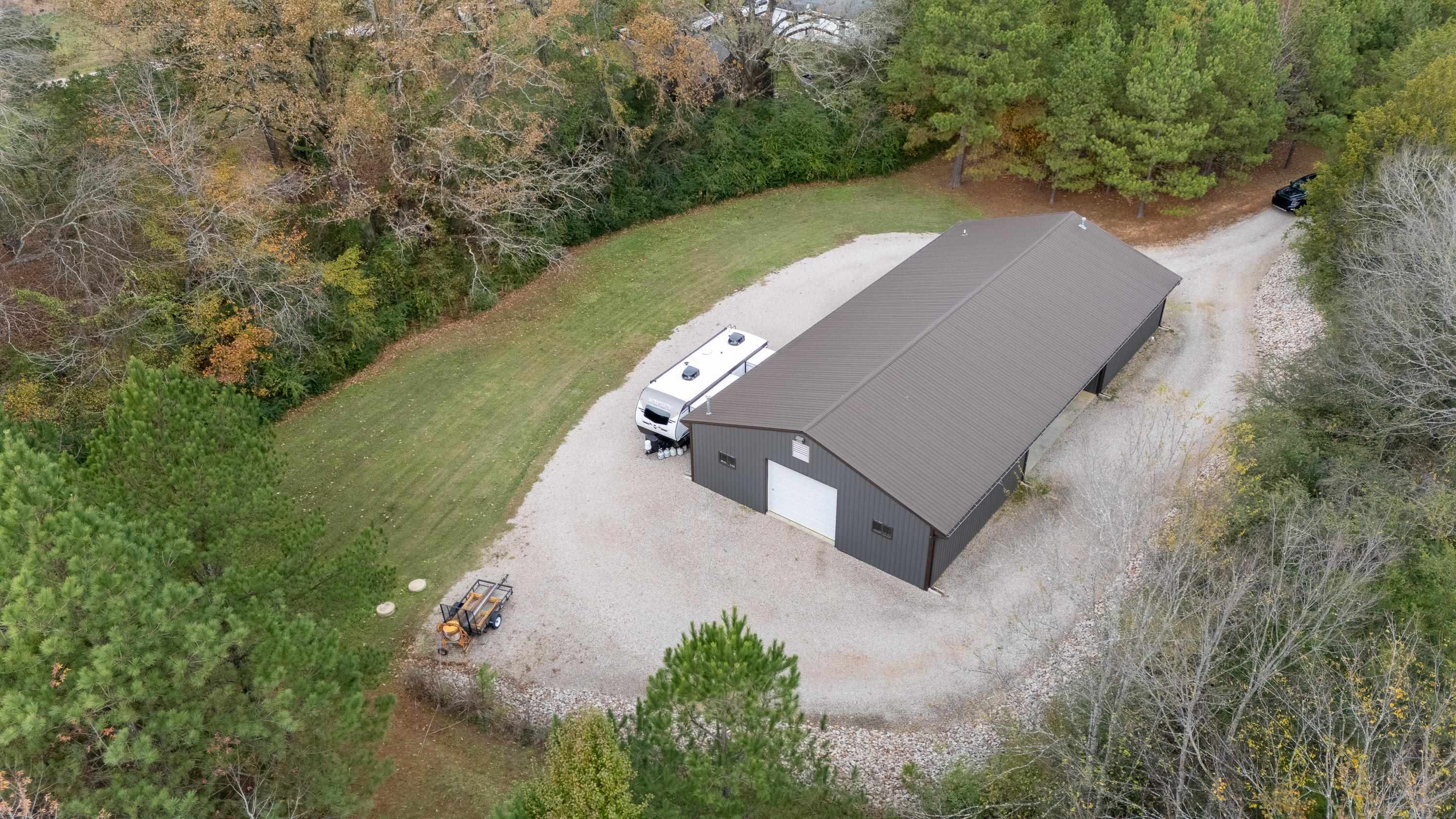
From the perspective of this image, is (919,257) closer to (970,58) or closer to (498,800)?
(970,58)

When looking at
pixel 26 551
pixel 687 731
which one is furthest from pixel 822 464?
pixel 26 551

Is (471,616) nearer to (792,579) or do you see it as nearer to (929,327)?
(792,579)

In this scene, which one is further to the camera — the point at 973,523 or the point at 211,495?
the point at 973,523

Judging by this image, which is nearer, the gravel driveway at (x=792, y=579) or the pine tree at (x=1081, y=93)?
the gravel driveway at (x=792, y=579)

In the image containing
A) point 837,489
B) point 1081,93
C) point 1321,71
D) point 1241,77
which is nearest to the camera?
point 837,489

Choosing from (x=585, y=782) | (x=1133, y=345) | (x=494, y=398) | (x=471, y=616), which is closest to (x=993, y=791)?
(x=585, y=782)

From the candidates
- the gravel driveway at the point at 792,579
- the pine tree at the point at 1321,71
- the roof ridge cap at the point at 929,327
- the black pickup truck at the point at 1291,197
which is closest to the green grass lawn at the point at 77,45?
the gravel driveway at the point at 792,579

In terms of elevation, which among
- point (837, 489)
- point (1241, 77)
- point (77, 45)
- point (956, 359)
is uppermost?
point (77, 45)

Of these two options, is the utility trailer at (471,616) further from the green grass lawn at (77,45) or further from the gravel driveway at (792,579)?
the green grass lawn at (77,45)
